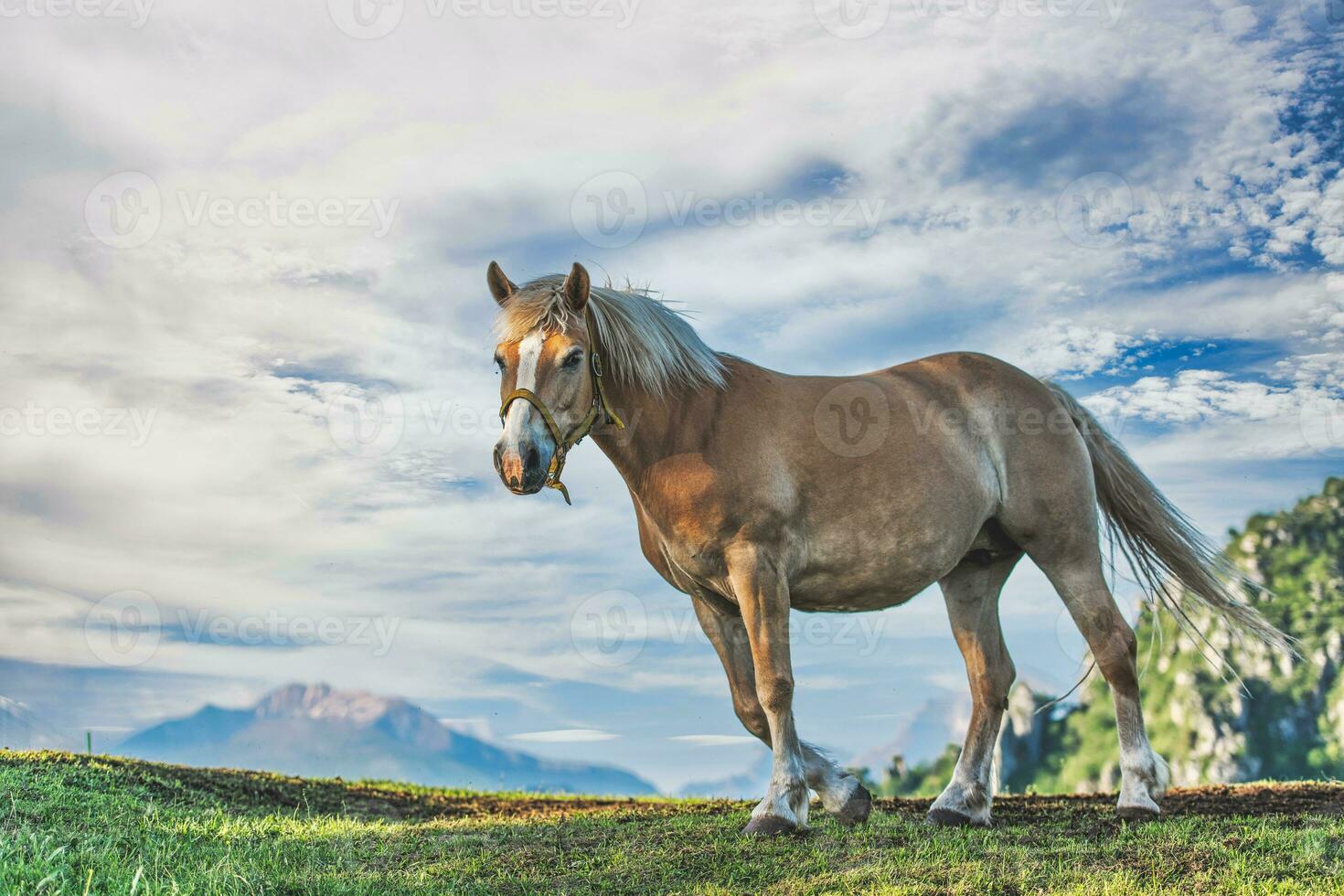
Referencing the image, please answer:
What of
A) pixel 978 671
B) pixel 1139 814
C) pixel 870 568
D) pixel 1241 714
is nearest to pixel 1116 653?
pixel 978 671

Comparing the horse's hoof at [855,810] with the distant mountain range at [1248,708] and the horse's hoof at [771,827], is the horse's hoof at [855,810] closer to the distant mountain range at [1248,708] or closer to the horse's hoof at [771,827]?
the horse's hoof at [771,827]

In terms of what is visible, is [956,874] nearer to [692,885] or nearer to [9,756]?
[692,885]

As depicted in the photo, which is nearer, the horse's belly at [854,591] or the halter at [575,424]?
the halter at [575,424]

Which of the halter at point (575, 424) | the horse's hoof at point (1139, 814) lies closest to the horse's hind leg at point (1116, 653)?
the horse's hoof at point (1139, 814)

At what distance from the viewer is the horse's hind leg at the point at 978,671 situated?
746 centimetres

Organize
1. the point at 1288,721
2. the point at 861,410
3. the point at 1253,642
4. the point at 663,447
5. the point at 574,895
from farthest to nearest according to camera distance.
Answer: the point at 1288,721 → the point at 1253,642 → the point at 861,410 → the point at 663,447 → the point at 574,895

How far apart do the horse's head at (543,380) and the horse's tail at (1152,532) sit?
4.14 m

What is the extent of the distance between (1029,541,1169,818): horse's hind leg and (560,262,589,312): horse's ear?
12.7 ft

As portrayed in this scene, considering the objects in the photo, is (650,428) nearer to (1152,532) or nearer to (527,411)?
(527,411)

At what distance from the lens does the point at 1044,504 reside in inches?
306

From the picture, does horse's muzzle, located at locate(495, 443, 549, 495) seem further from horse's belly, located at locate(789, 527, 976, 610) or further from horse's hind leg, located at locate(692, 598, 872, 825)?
horse's belly, located at locate(789, 527, 976, 610)

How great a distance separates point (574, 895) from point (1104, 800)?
6009 millimetres

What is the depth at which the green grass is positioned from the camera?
5156 millimetres

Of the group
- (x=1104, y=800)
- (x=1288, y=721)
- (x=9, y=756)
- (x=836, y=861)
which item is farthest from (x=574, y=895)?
(x=1288, y=721)
